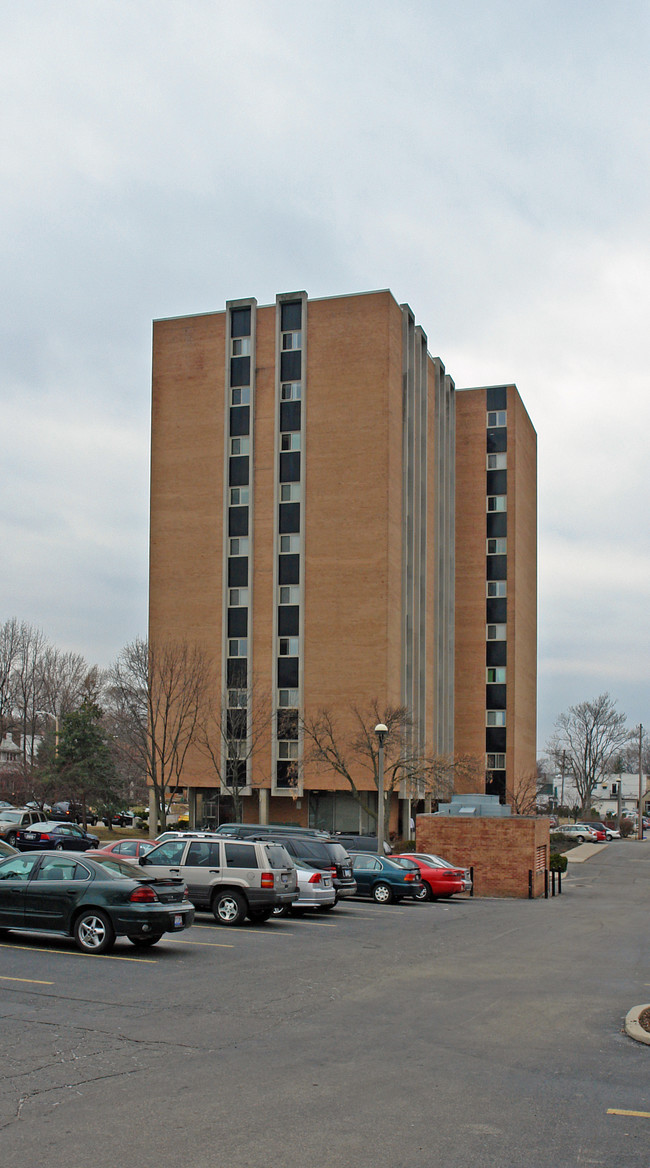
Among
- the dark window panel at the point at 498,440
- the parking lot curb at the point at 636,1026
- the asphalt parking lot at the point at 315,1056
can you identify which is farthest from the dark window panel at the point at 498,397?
the parking lot curb at the point at 636,1026

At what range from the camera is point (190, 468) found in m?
62.1

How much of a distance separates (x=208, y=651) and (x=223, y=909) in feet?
129

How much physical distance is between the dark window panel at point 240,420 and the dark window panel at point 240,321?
456 cm

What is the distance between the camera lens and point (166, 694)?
55.3 m

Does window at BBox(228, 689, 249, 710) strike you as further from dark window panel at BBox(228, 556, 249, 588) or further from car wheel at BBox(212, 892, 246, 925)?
car wheel at BBox(212, 892, 246, 925)

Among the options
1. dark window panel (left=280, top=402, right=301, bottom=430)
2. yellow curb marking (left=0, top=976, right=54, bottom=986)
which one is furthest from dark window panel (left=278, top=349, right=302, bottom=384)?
yellow curb marking (left=0, top=976, right=54, bottom=986)

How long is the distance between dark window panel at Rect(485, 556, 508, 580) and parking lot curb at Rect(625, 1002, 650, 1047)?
6254 cm

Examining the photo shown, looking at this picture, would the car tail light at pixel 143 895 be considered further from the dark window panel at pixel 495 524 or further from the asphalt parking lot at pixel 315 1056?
the dark window panel at pixel 495 524

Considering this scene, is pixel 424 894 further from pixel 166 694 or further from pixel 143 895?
pixel 166 694

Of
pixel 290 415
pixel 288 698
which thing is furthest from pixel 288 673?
pixel 290 415

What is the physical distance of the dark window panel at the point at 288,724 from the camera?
5759 cm

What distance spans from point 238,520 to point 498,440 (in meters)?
24.0

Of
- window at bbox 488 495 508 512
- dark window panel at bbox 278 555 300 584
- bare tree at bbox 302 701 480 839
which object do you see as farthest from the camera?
window at bbox 488 495 508 512

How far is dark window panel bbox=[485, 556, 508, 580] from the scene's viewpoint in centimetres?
7438
